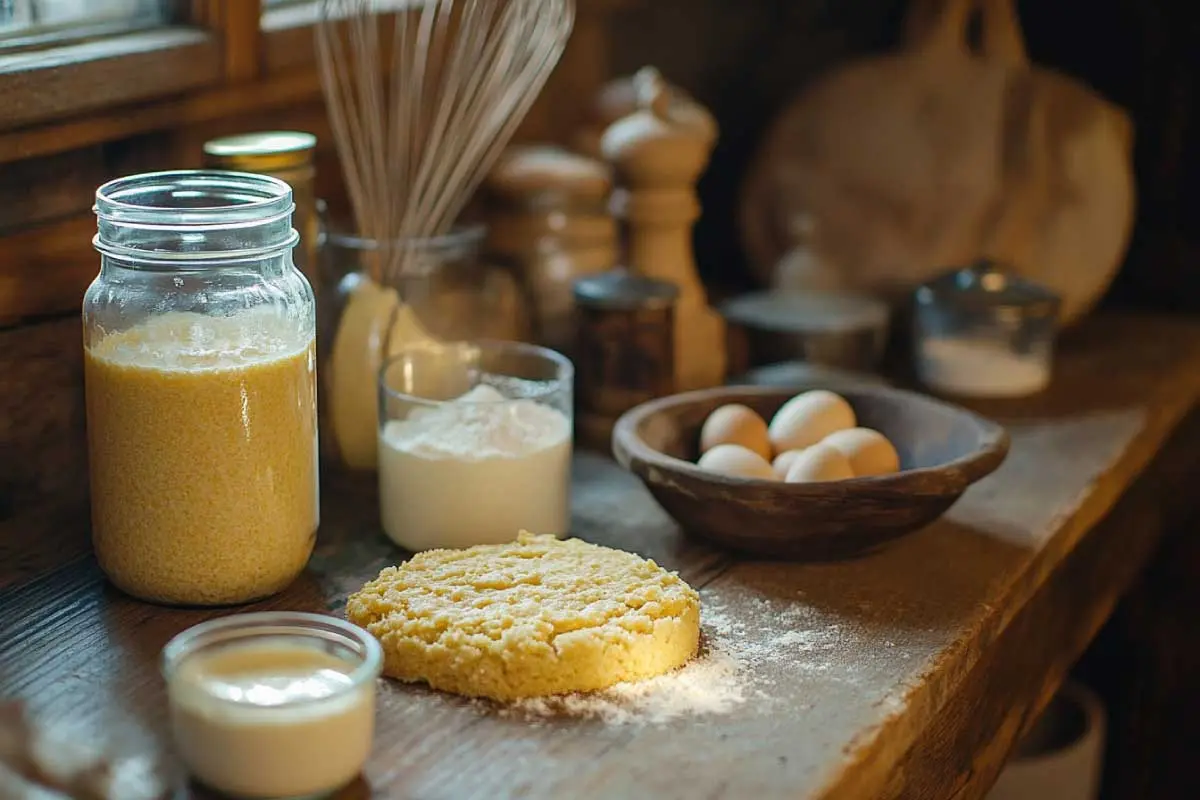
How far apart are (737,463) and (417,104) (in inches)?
13.8

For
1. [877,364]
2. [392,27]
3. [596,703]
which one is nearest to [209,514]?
[596,703]

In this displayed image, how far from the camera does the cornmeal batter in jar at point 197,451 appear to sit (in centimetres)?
81

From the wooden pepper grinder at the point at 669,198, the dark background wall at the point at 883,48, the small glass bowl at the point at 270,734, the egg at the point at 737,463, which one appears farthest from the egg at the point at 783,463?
the dark background wall at the point at 883,48

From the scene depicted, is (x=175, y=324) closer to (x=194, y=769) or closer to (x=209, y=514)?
(x=209, y=514)

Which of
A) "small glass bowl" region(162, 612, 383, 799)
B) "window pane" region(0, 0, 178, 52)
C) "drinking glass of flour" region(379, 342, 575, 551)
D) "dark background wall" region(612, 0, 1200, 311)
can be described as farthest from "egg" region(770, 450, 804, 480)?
"dark background wall" region(612, 0, 1200, 311)

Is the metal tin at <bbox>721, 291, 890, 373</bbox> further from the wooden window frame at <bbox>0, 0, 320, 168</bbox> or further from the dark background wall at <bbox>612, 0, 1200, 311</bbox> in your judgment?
the wooden window frame at <bbox>0, 0, 320, 168</bbox>

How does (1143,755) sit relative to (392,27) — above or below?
below

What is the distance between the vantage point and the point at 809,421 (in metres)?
1.00

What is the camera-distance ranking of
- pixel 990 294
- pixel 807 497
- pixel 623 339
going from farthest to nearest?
1. pixel 990 294
2. pixel 623 339
3. pixel 807 497

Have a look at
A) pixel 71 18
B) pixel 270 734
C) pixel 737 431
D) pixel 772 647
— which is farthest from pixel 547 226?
pixel 270 734

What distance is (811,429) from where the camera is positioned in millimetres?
1000

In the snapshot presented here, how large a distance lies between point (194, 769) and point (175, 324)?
0.89 feet

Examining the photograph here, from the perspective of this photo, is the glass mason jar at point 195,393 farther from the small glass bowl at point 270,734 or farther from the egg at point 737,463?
the egg at point 737,463

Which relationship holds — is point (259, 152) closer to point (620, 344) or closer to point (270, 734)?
point (620, 344)
